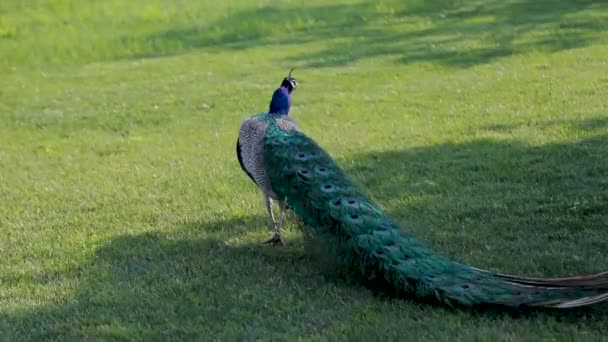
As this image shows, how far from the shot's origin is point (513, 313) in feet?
16.7

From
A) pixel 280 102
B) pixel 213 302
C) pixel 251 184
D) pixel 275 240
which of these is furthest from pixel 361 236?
pixel 251 184

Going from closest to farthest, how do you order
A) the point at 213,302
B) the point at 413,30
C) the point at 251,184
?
the point at 213,302 < the point at 251,184 < the point at 413,30

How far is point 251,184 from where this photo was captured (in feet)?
28.7

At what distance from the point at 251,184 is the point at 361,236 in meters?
3.24

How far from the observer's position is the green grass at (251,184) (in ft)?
18.2

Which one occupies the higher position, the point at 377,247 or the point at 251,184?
the point at 377,247

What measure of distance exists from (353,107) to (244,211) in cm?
504

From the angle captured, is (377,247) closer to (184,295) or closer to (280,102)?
(184,295)

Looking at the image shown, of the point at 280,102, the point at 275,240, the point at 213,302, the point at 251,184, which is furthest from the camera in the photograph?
the point at 251,184

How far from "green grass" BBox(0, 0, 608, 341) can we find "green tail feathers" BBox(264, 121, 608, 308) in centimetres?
14

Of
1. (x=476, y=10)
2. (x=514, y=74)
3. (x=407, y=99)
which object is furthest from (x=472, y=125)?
(x=476, y=10)

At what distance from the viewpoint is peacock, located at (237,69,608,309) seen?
5035mm

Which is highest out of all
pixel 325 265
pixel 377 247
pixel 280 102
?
pixel 280 102

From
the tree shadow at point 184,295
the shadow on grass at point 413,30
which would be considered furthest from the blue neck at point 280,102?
the shadow on grass at point 413,30
